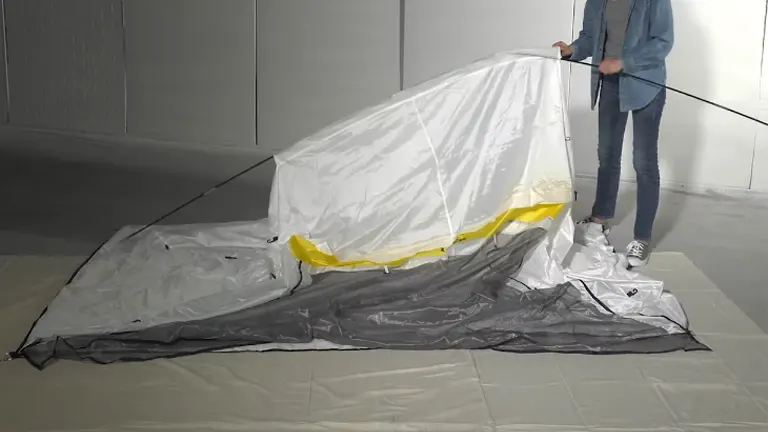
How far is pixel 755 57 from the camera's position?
4609 millimetres

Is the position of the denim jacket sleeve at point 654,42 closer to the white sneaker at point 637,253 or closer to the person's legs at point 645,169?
the person's legs at point 645,169

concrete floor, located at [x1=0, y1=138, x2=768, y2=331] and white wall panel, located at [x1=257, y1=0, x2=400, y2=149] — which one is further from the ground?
white wall panel, located at [x1=257, y1=0, x2=400, y2=149]

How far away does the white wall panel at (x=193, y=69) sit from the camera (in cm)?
511

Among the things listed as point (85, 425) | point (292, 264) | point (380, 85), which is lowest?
point (85, 425)

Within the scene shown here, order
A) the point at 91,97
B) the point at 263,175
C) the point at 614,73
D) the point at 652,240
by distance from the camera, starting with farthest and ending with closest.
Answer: the point at 91,97 < the point at 263,175 < the point at 652,240 < the point at 614,73

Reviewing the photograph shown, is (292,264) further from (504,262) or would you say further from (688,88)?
(688,88)

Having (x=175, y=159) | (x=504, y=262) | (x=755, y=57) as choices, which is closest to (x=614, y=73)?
(x=504, y=262)

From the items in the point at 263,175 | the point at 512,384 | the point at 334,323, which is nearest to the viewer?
the point at 512,384

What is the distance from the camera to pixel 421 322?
2812mm

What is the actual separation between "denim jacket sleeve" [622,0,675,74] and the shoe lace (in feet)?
2.26

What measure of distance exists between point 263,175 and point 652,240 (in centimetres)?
214

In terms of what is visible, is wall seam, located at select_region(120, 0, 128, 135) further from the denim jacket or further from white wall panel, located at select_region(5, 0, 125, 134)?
the denim jacket

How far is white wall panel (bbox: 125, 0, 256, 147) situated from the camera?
5109 mm

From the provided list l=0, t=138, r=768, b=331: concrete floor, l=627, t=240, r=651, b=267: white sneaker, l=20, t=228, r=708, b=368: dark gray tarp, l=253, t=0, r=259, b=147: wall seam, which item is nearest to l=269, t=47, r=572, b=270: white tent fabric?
l=20, t=228, r=708, b=368: dark gray tarp
